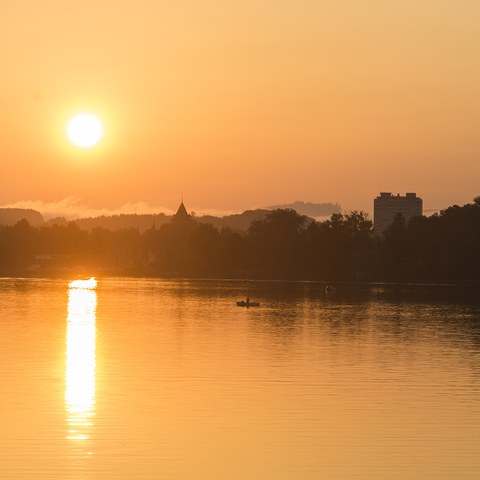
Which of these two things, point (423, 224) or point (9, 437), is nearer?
point (9, 437)

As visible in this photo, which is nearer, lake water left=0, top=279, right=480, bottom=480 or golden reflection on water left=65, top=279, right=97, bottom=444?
lake water left=0, top=279, right=480, bottom=480

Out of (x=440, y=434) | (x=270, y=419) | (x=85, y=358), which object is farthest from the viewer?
(x=85, y=358)

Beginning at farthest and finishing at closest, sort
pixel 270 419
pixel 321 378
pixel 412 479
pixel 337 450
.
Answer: pixel 321 378 < pixel 270 419 < pixel 337 450 < pixel 412 479

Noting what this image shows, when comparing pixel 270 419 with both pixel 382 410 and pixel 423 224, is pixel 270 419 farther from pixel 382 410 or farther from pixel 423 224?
pixel 423 224

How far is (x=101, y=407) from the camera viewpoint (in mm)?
33719

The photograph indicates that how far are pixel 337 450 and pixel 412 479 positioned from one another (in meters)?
3.31

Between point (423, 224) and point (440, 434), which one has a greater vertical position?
point (423, 224)

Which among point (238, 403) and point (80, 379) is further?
point (80, 379)

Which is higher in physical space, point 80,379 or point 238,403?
point 80,379

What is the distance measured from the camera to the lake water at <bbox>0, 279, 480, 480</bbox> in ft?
84.8

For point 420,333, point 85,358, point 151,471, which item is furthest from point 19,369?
point 420,333

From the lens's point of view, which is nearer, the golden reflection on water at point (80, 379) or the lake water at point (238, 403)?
the lake water at point (238, 403)

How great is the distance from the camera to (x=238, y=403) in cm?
3503

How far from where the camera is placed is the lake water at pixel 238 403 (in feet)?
84.8
